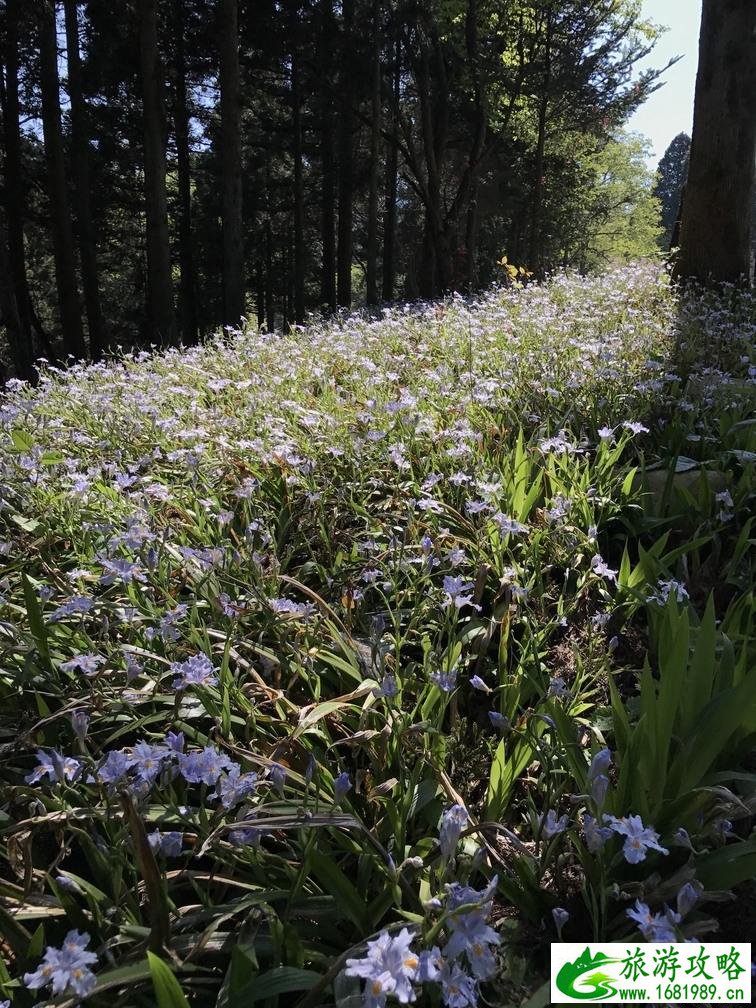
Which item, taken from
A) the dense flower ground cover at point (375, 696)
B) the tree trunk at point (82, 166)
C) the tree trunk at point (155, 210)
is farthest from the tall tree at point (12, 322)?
the dense flower ground cover at point (375, 696)

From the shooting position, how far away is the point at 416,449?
2.75m

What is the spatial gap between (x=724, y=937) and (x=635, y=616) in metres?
0.98

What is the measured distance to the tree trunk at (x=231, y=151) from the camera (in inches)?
327

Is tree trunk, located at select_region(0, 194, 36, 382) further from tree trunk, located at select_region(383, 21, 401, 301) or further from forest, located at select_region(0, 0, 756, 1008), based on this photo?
tree trunk, located at select_region(383, 21, 401, 301)

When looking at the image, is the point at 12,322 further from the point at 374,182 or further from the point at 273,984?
the point at 374,182

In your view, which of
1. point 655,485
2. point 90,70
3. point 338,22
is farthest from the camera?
point 338,22

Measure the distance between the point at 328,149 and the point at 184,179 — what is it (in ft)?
12.8

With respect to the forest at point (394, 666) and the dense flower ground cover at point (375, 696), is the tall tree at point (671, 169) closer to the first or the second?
the forest at point (394, 666)

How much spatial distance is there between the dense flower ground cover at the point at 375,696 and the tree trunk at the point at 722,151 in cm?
383

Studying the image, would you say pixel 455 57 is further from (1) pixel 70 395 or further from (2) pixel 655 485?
(2) pixel 655 485

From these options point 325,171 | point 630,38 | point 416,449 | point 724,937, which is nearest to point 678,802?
point 724,937

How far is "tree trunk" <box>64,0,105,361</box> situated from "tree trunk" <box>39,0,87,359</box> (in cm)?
96

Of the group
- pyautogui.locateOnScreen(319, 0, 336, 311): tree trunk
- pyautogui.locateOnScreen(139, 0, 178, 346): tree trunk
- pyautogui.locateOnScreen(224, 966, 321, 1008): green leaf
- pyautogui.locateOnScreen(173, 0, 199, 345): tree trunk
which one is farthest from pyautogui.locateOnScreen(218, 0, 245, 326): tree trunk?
pyautogui.locateOnScreen(224, 966, 321, 1008): green leaf

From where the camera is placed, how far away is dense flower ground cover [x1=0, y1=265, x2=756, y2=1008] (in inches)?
43.3
